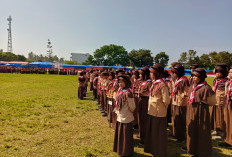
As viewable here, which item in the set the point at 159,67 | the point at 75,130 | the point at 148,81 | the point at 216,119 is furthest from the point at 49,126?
the point at 216,119

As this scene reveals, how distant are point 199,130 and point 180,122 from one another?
41.2 inches

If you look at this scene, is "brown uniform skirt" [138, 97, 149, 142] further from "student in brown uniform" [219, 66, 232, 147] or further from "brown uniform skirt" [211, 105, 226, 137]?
"brown uniform skirt" [211, 105, 226, 137]

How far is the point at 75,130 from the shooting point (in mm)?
5457

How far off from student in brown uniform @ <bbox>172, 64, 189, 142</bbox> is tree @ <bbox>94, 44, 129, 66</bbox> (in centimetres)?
7482

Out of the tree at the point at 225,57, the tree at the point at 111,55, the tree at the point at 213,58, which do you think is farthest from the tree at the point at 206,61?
the tree at the point at 111,55

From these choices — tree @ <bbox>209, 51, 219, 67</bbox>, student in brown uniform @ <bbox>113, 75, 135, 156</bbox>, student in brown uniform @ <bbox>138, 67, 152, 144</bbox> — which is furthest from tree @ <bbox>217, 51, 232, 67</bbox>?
student in brown uniform @ <bbox>113, 75, 135, 156</bbox>

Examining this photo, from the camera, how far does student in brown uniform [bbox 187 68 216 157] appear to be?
3.48 meters

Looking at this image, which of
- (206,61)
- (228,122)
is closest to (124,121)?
(228,122)

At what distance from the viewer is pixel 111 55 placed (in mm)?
A: 79625

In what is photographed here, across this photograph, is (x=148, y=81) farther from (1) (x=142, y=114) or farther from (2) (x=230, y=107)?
(2) (x=230, y=107)

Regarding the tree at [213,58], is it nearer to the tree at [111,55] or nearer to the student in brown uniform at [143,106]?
the tree at [111,55]

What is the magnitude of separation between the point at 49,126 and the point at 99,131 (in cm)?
180

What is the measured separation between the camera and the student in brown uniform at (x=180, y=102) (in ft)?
14.8

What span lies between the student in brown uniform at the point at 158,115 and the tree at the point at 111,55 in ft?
249
